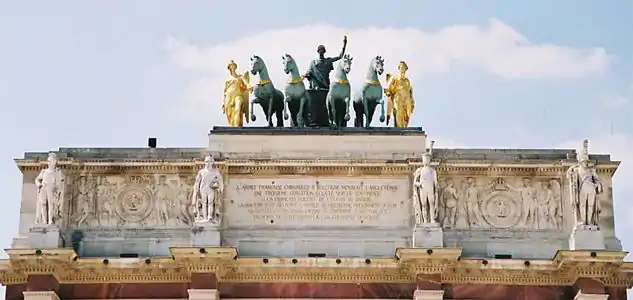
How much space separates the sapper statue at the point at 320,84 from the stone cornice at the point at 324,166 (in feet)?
7.47

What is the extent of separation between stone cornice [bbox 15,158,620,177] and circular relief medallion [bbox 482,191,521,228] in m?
0.55

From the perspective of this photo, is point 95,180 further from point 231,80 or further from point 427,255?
point 427,255

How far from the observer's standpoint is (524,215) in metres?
35.5

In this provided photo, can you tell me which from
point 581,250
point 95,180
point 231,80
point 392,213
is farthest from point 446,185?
point 95,180

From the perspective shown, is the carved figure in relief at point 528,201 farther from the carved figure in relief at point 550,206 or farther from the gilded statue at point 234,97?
the gilded statue at point 234,97

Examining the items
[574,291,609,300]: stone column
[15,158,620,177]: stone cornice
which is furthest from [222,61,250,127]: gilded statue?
[574,291,609,300]: stone column

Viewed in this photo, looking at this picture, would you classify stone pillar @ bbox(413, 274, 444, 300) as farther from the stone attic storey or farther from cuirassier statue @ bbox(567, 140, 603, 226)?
cuirassier statue @ bbox(567, 140, 603, 226)

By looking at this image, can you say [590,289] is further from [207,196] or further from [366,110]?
[207,196]

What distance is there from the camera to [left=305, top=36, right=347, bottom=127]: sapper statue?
37.7 m

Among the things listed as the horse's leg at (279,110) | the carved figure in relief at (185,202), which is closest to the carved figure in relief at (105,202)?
the carved figure in relief at (185,202)

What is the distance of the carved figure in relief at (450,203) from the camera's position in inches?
1391

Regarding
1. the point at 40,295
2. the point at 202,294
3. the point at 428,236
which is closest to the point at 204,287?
the point at 202,294

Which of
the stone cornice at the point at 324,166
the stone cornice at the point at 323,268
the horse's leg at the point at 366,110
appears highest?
the horse's leg at the point at 366,110

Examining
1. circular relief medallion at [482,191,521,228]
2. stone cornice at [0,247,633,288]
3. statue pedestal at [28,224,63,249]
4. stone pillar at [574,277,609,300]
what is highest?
circular relief medallion at [482,191,521,228]
